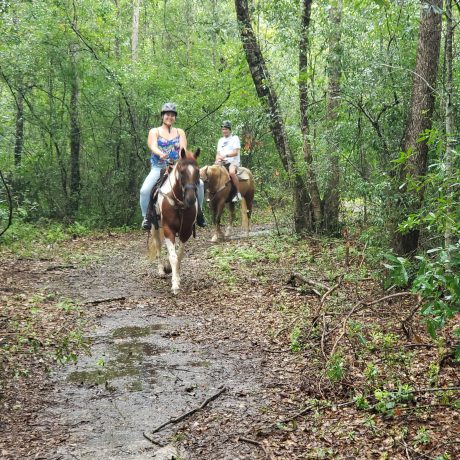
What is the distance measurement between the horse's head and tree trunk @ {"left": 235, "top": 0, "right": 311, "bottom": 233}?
361 cm

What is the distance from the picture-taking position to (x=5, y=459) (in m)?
3.82

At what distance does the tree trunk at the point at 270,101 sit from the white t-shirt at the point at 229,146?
199cm

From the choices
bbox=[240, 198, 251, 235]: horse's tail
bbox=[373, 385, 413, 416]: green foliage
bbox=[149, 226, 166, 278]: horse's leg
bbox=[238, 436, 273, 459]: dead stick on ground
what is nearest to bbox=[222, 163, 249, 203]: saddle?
bbox=[240, 198, 251, 235]: horse's tail

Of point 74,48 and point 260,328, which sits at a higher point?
point 74,48

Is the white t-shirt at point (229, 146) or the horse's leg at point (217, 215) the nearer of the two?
the horse's leg at point (217, 215)

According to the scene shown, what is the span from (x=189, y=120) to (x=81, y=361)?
43.9 ft

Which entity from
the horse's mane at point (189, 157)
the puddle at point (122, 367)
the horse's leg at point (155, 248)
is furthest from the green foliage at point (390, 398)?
the horse's leg at point (155, 248)

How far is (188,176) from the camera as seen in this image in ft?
28.1

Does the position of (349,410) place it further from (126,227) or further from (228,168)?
(126,227)

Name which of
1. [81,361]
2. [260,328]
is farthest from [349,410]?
[81,361]

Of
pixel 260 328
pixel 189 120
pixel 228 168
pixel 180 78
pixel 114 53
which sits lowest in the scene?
pixel 260 328

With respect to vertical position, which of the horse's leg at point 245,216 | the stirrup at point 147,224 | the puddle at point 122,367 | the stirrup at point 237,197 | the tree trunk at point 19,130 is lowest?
the puddle at point 122,367

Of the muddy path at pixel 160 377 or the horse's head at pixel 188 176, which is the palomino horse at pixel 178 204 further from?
the muddy path at pixel 160 377

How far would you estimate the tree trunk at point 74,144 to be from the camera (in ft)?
54.6
